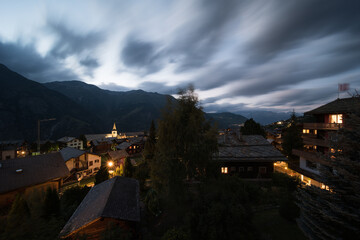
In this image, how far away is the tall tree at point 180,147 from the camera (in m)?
14.0

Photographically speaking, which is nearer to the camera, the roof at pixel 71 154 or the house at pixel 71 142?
the roof at pixel 71 154

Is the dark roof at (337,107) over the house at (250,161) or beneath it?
over

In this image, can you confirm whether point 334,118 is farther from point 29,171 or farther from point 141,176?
point 29,171

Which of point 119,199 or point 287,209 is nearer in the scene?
point 287,209

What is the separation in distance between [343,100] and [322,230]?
2629 centimetres

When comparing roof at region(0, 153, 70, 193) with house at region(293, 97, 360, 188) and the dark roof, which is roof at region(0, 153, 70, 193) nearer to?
house at region(293, 97, 360, 188)

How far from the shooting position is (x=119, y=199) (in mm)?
14453

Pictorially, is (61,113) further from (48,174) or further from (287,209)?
(287,209)

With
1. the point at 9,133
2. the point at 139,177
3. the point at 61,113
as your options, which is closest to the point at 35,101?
the point at 61,113

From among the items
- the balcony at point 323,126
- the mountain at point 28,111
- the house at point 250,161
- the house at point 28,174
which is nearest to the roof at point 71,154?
the house at point 28,174

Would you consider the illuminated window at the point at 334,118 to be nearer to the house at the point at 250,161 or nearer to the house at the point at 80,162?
the house at the point at 250,161

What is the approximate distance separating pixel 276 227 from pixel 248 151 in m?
14.3

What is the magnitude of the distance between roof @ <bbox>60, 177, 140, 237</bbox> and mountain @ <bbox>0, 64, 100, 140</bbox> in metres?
163

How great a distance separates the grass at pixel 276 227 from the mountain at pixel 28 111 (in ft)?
579
